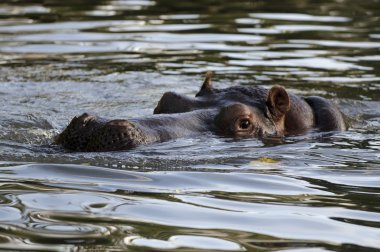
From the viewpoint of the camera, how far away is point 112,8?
1678 cm

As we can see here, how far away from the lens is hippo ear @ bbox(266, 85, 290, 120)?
8430 millimetres

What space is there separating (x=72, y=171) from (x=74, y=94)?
4.47m

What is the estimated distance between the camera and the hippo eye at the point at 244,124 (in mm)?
8281

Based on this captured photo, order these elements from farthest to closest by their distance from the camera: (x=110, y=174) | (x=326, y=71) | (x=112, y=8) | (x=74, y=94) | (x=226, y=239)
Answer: (x=112, y=8), (x=326, y=71), (x=74, y=94), (x=110, y=174), (x=226, y=239)

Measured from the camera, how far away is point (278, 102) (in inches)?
336

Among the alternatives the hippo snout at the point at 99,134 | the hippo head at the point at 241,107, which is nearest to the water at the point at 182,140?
the hippo snout at the point at 99,134

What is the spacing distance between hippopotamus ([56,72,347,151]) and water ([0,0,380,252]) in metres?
0.12

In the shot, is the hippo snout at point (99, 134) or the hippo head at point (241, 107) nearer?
the hippo snout at point (99, 134)

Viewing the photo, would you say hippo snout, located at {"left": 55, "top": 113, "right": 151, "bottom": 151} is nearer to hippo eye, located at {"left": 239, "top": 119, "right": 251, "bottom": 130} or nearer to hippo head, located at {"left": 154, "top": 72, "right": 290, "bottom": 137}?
hippo head, located at {"left": 154, "top": 72, "right": 290, "bottom": 137}

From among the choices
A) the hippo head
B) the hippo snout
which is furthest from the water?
the hippo head

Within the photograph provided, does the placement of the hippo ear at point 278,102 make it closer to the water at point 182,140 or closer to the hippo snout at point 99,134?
the water at point 182,140

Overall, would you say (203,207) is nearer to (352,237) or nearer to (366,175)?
(352,237)

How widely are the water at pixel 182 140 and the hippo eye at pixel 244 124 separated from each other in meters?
0.29

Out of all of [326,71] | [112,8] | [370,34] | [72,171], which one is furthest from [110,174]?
[112,8]
